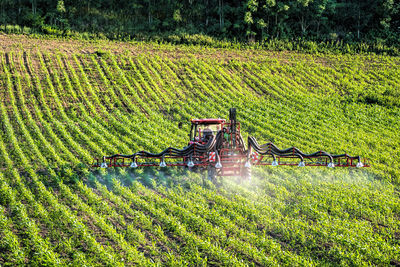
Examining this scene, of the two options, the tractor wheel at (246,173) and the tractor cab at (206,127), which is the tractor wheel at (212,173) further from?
the tractor cab at (206,127)

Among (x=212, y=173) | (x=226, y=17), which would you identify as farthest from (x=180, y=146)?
(x=226, y=17)

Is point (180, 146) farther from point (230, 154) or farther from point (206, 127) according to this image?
point (230, 154)

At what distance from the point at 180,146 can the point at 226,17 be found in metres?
36.1

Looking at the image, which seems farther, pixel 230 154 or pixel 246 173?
pixel 246 173

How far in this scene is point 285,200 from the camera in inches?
669

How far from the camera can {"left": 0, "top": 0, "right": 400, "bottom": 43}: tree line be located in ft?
168

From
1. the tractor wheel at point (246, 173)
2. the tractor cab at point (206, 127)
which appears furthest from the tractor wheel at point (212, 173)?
the tractor cab at point (206, 127)

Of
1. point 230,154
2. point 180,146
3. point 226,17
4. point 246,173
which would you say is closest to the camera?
point 230,154

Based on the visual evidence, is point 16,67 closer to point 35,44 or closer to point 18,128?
point 35,44

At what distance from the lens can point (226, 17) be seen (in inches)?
2184

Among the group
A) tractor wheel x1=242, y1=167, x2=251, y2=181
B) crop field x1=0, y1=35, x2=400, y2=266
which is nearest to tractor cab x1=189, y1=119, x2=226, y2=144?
crop field x1=0, y1=35, x2=400, y2=266

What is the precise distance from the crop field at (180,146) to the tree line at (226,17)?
23.7 feet

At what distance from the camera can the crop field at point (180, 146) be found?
1325cm

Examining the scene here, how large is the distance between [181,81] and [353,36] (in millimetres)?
27390
